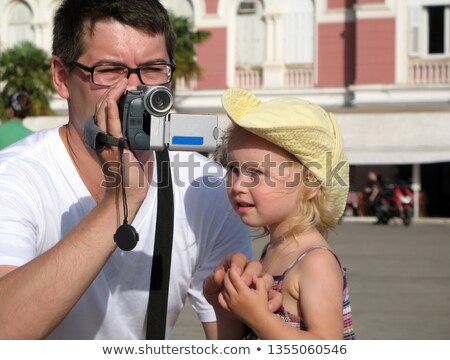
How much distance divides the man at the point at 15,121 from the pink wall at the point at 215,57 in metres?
17.2

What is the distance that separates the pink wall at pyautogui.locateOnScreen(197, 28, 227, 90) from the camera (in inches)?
986

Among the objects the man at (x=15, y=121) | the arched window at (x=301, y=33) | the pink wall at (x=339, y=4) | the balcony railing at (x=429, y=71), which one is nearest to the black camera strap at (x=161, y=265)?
the man at (x=15, y=121)

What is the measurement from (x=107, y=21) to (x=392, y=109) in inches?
789

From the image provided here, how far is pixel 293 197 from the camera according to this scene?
276cm

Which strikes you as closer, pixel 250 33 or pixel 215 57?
pixel 250 33

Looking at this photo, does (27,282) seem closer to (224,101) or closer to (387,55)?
(224,101)

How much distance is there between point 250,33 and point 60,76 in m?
22.4

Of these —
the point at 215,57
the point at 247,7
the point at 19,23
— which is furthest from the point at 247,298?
the point at 19,23

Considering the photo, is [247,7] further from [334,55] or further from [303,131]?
[303,131]

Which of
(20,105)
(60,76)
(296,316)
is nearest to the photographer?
(296,316)

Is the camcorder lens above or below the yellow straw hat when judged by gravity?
above

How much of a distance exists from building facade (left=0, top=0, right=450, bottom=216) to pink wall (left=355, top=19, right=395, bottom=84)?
1.0 inches

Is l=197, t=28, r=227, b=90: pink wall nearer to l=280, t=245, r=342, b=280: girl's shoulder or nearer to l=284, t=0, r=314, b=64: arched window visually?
l=284, t=0, r=314, b=64: arched window

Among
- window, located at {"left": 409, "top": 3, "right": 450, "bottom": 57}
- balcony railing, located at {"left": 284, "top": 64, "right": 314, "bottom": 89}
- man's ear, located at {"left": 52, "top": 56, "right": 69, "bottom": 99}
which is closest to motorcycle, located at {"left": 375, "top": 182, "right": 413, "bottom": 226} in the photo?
window, located at {"left": 409, "top": 3, "right": 450, "bottom": 57}
